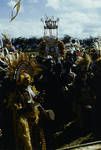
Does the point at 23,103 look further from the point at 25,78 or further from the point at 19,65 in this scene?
the point at 19,65

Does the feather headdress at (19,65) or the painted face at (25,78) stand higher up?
the feather headdress at (19,65)

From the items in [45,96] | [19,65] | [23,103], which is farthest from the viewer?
[45,96]

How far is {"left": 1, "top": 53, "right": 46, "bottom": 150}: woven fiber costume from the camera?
39.3 feet

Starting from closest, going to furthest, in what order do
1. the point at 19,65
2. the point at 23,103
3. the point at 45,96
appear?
1. the point at 23,103
2. the point at 19,65
3. the point at 45,96

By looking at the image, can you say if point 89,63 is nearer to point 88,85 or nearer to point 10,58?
point 88,85

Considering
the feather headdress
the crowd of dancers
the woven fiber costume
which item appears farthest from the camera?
the feather headdress

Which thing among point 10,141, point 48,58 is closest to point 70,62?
point 48,58

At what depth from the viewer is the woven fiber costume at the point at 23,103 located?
11992 millimetres

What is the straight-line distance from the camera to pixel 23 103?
12.1m

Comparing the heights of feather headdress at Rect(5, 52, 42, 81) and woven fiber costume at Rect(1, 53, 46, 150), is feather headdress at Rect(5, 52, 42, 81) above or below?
above

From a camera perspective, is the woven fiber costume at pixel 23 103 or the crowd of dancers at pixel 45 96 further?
the crowd of dancers at pixel 45 96

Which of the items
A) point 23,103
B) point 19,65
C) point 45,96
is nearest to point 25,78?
point 19,65

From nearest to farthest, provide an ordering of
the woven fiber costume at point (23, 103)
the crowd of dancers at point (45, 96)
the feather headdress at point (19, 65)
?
1. the woven fiber costume at point (23, 103)
2. the crowd of dancers at point (45, 96)
3. the feather headdress at point (19, 65)

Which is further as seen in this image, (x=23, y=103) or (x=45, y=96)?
(x=45, y=96)
